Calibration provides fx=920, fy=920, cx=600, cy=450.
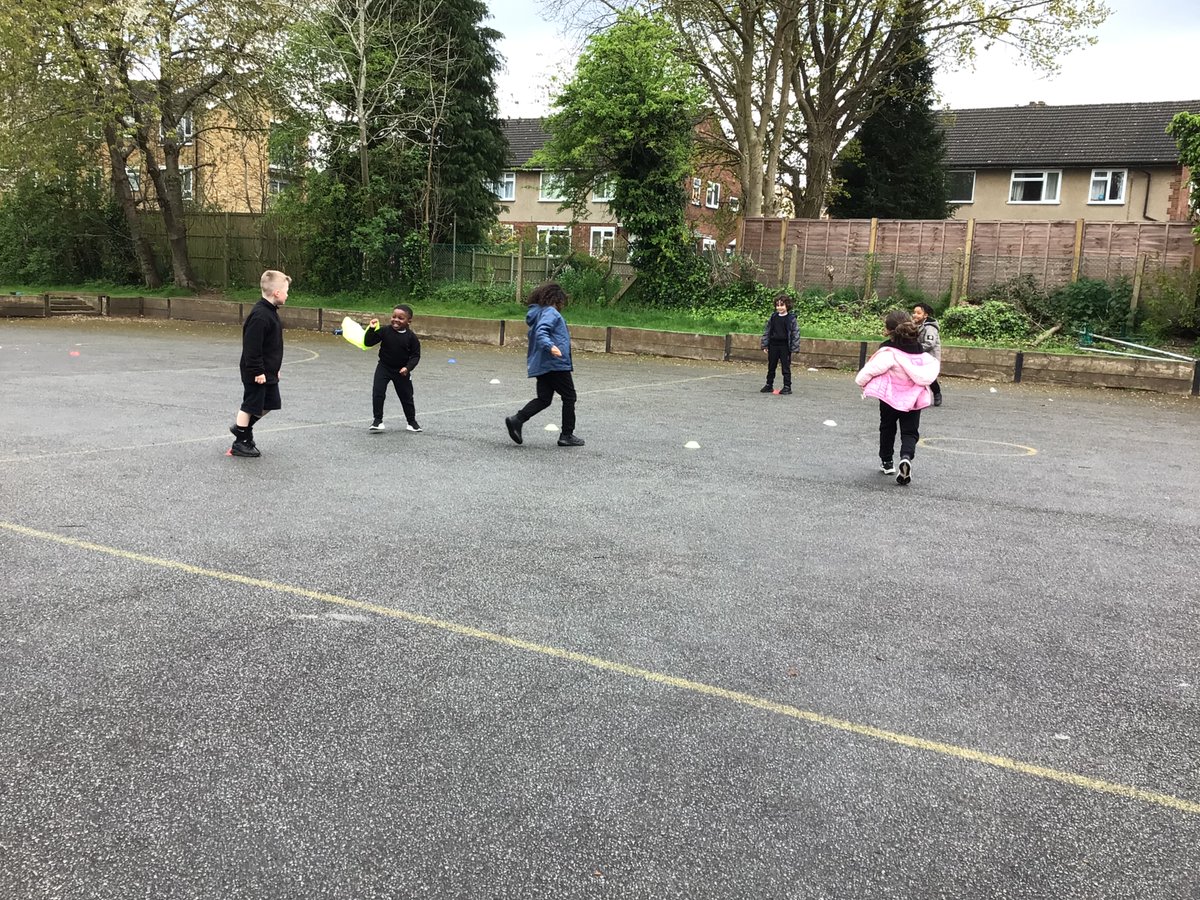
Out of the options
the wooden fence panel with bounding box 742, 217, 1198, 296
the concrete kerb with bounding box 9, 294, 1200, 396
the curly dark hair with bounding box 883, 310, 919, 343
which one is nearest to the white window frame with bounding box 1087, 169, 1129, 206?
the wooden fence panel with bounding box 742, 217, 1198, 296

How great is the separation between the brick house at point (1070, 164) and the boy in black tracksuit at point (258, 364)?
111ft

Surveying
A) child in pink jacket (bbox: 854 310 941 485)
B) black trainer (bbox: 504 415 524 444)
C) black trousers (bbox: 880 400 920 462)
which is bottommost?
black trainer (bbox: 504 415 524 444)

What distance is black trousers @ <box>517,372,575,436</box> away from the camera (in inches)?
374

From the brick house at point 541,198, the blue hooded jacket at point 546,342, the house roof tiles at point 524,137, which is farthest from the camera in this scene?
the house roof tiles at point 524,137

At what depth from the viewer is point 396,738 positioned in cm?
338

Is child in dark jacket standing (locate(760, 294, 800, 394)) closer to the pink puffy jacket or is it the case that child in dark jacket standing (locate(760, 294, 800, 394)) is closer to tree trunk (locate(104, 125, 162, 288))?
the pink puffy jacket

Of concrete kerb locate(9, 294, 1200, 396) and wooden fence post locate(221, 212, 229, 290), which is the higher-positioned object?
wooden fence post locate(221, 212, 229, 290)

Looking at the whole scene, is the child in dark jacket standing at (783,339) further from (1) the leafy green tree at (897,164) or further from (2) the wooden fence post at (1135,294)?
(1) the leafy green tree at (897,164)

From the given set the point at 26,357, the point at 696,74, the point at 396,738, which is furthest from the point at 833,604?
the point at 696,74

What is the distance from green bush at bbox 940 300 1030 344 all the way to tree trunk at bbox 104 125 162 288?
2455cm

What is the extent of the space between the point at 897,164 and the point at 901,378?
2868cm

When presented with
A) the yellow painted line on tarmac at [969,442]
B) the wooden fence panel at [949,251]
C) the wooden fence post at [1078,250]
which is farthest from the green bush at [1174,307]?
the yellow painted line on tarmac at [969,442]

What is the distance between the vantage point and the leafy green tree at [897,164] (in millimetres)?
33344

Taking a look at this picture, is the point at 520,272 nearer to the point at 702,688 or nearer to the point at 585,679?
the point at 585,679
